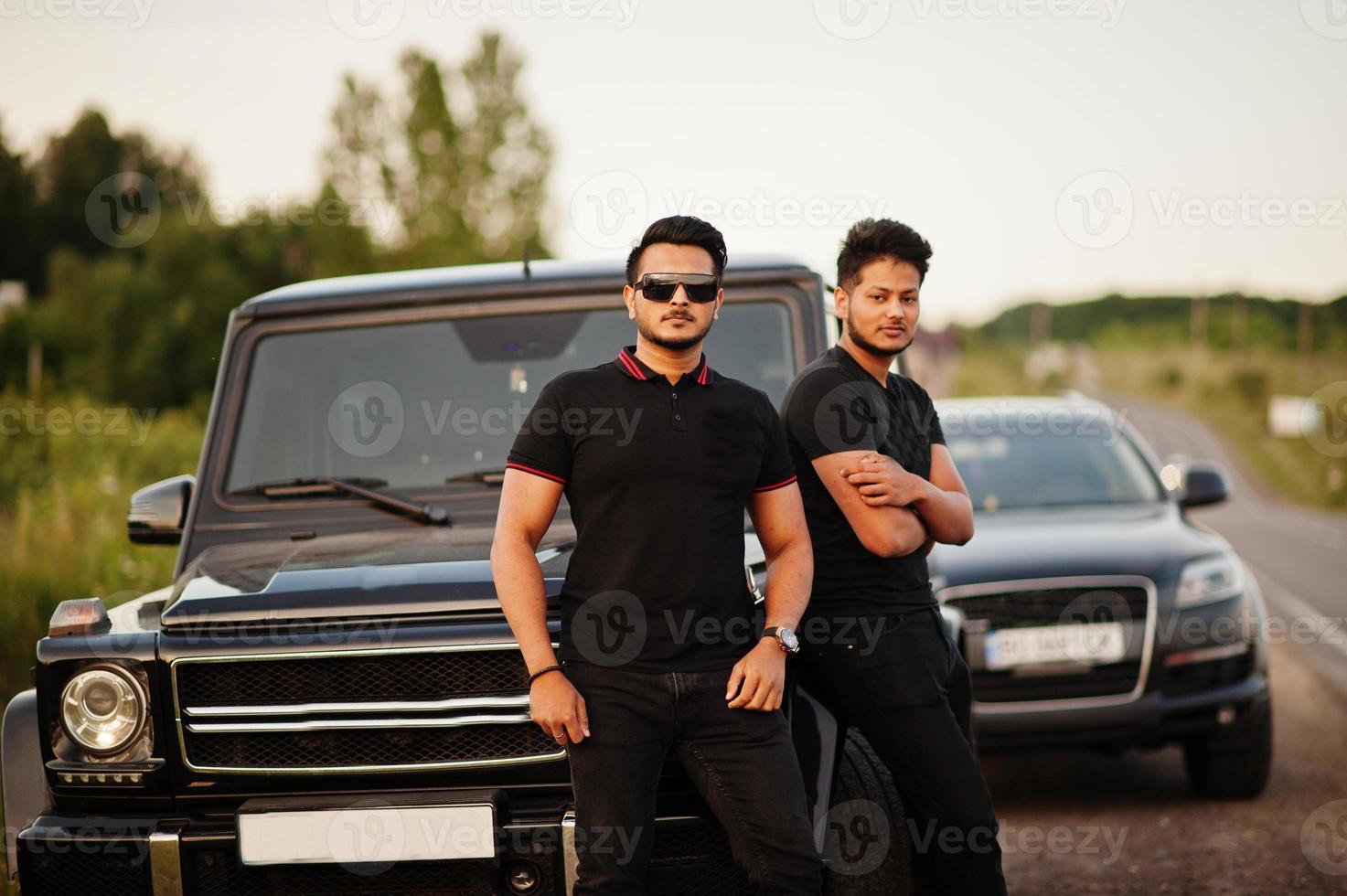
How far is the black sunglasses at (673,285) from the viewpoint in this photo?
302cm

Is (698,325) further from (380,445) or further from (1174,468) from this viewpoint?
(1174,468)

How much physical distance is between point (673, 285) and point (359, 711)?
1288 mm

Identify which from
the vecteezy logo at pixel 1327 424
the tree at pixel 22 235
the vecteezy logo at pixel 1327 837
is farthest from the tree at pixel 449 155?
the vecteezy logo at pixel 1327 837

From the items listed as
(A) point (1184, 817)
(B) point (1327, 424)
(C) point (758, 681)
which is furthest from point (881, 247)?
(B) point (1327, 424)

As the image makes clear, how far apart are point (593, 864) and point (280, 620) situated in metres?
1.03

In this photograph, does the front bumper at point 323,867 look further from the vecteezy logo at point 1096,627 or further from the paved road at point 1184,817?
the vecteezy logo at point 1096,627

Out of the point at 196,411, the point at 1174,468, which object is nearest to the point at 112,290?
the point at 196,411

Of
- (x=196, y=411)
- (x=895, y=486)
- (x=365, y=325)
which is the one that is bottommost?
(x=196, y=411)

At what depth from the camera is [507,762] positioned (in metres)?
3.33

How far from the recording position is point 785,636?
303 cm

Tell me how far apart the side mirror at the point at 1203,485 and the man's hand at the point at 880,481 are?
4.13 meters

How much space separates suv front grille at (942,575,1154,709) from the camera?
626 centimetres

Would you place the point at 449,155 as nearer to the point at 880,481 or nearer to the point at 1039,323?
the point at 880,481

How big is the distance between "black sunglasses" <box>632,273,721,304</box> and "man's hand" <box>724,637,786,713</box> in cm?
79
